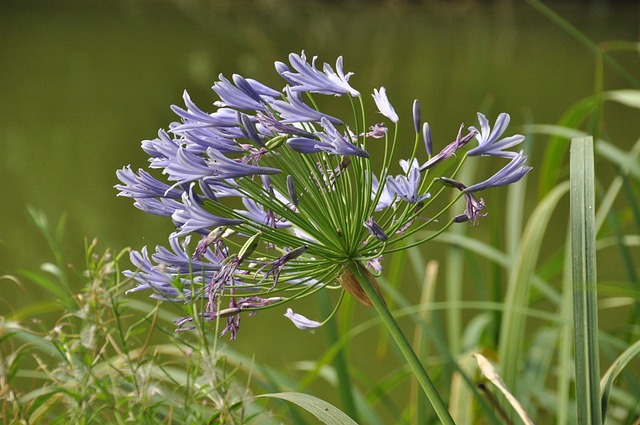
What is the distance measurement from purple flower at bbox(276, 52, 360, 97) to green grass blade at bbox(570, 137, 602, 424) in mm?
230

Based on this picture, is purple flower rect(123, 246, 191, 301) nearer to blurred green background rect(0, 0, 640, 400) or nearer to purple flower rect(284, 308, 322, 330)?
purple flower rect(284, 308, 322, 330)

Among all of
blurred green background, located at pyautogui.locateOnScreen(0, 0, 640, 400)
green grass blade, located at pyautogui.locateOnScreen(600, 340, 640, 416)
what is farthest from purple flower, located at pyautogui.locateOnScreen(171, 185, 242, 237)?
blurred green background, located at pyautogui.locateOnScreen(0, 0, 640, 400)

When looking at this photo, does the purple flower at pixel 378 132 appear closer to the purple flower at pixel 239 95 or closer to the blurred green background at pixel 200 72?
the purple flower at pixel 239 95

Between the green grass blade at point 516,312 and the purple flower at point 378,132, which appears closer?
the purple flower at point 378,132

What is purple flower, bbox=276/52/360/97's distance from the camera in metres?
0.78

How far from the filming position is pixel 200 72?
402 inches

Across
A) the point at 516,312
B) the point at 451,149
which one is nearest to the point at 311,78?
the point at 451,149

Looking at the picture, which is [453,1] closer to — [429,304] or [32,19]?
[32,19]

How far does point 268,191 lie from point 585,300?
11.6 inches

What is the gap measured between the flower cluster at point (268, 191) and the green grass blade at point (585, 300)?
70 millimetres

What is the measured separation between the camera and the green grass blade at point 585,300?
78 cm

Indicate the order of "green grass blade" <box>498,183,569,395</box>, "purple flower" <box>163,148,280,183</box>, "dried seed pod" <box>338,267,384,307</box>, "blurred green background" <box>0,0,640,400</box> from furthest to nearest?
"blurred green background" <box>0,0,640,400</box> → "green grass blade" <box>498,183,569,395</box> → "dried seed pod" <box>338,267,384,307</box> → "purple flower" <box>163,148,280,183</box>

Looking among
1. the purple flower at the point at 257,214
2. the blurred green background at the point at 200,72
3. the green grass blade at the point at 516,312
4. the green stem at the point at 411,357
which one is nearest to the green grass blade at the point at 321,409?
the green stem at the point at 411,357

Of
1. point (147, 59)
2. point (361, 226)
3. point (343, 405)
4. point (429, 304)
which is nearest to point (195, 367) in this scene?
A: point (361, 226)
